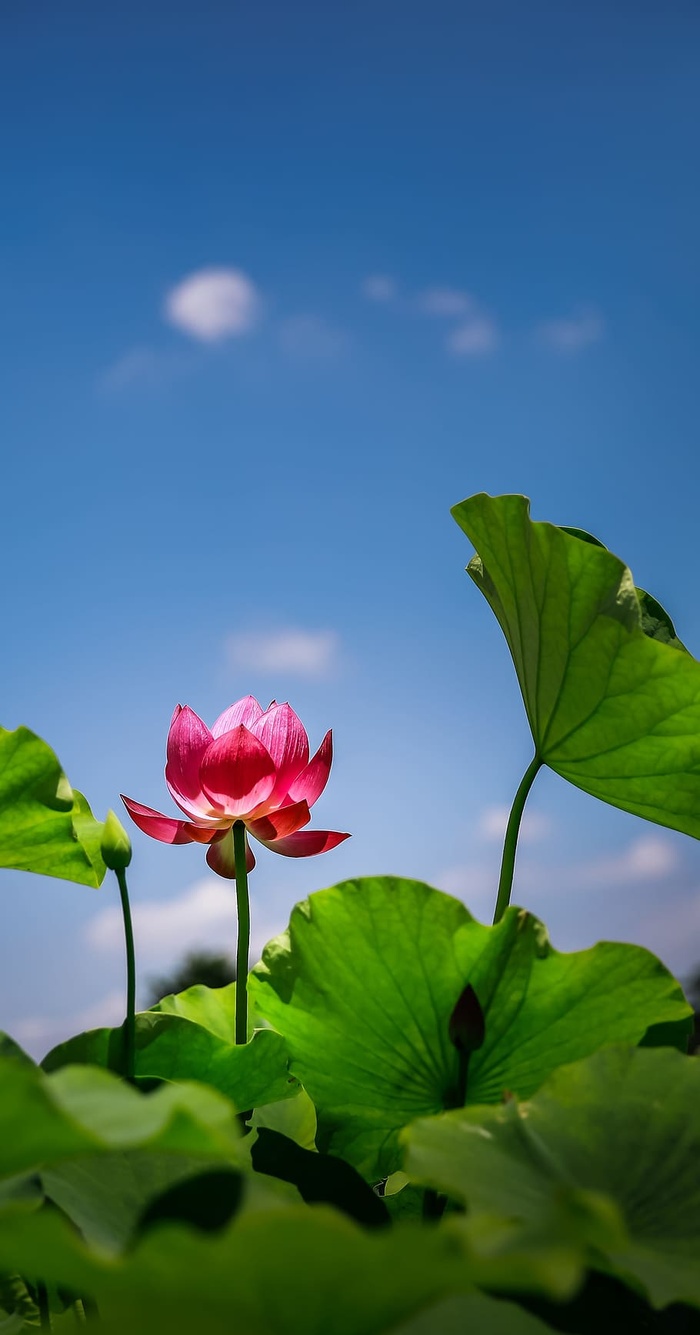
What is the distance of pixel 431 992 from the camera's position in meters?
0.58

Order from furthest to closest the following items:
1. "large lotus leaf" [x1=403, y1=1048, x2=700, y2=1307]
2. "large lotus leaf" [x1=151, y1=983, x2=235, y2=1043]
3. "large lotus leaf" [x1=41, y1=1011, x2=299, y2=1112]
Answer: "large lotus leaf" [x1=151, y1=983, x2=235, y2=1043] < "large lotus leaf" [x1=41, y1=1011, x2=299, y2=1112] < "large lotus leaf" [x1=403, y1=1048, x2=700, y2=1307]

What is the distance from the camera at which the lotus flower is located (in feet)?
2.96

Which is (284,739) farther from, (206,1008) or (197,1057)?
(197,1057)

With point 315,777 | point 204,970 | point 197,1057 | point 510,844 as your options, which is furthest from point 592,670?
point 204,970

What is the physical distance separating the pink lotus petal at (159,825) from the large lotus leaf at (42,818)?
8cm

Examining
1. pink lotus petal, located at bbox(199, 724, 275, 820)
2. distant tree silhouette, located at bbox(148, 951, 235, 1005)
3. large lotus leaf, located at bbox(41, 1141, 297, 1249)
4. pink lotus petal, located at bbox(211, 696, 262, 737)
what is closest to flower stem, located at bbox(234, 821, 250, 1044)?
pink lotus petal, located at bbox(199, 724, 275, 820)

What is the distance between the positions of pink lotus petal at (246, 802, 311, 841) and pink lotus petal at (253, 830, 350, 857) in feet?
0.08

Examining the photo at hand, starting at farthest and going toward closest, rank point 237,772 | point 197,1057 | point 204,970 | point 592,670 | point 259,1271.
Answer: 1. point 204,970
2. point 237,772
3. point 592,670
4. point 197,1057
5. point 259,1271

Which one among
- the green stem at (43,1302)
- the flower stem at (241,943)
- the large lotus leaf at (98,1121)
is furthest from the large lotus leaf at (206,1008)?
the large lotus leaf at (98,1121)

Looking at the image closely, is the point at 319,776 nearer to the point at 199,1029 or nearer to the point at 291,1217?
the point at 199,1029

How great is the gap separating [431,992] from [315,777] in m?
0.38

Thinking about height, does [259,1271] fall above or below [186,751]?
below

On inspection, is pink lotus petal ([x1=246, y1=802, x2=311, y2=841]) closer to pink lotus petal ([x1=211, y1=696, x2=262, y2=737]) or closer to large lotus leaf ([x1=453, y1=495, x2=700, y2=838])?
pink lotus petal ([x1=211, y1=696, x2=262, y2=737])

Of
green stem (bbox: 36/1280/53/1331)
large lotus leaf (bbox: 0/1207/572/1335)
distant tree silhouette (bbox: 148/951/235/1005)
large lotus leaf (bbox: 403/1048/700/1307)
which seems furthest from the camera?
distant tree silhouette (bbox: 148/951/235/1005)
